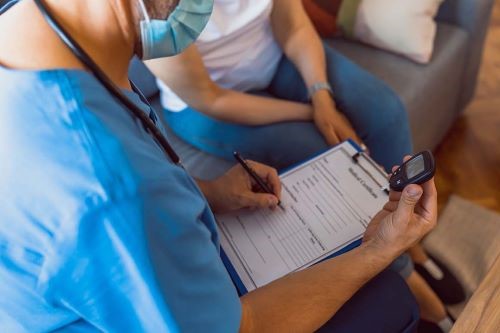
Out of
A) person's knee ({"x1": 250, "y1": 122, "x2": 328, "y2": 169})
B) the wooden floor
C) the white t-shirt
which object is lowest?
the wooden floor

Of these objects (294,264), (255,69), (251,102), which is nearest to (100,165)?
(294,264)

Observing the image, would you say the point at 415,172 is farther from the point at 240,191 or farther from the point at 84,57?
the point at 84,57

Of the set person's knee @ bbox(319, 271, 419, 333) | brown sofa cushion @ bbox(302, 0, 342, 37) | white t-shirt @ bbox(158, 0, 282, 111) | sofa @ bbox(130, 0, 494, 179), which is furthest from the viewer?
brown sofa cushion @ bbox(302, 0, 342, 37)

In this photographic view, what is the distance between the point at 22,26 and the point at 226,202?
1.58 feet

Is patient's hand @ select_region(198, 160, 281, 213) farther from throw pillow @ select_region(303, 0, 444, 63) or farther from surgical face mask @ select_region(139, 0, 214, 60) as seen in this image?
throw pillow @ select_region(303, 0, 444, 63)

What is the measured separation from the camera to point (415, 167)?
746mm

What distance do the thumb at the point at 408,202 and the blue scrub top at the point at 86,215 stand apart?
1.04 feet

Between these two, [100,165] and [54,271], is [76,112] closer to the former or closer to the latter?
[100,165]

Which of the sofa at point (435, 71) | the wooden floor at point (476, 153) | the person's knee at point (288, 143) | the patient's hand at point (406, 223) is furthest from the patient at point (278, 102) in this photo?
the wooden floor at point (476, 153)

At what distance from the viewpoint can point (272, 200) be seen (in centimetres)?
91

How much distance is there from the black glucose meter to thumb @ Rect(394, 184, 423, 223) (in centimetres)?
2

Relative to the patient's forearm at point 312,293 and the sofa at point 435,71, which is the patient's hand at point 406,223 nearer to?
the patient's forearm at point 312,293

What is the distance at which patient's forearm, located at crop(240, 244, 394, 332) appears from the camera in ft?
2.39

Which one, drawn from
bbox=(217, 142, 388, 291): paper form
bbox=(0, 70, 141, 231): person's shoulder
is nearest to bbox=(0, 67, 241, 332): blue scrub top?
bbox=(0, 70, 141, 231): person's shoulder
